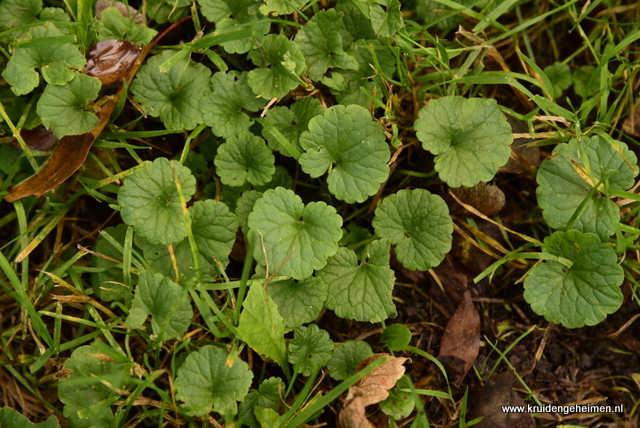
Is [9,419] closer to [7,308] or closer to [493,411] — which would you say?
[7,308]

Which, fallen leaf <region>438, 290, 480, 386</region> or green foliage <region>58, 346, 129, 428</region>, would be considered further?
fallen leaf <region>438, 290, 480, 386</region>

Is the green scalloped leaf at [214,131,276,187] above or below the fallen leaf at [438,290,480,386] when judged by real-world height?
above

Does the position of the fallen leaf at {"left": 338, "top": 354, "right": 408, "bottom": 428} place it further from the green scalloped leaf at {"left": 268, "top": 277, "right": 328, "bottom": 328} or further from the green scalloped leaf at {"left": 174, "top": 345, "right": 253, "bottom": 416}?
the green scalloped leaf at {"left": 174, "top": 345, "right": 253, "bottom": 416}

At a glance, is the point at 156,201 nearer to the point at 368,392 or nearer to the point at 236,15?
the point at 236,15

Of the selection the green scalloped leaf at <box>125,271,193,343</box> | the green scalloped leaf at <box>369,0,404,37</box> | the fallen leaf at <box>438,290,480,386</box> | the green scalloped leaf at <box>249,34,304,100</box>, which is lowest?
the fallen leaf at <box>438,290,480,386</box>

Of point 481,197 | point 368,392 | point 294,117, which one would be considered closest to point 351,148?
point 294,117

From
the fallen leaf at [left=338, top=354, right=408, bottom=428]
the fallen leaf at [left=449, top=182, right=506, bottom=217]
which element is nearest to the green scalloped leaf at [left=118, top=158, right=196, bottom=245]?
the fallen leaf at [left=338, top=354, right=408, bottom=428]
